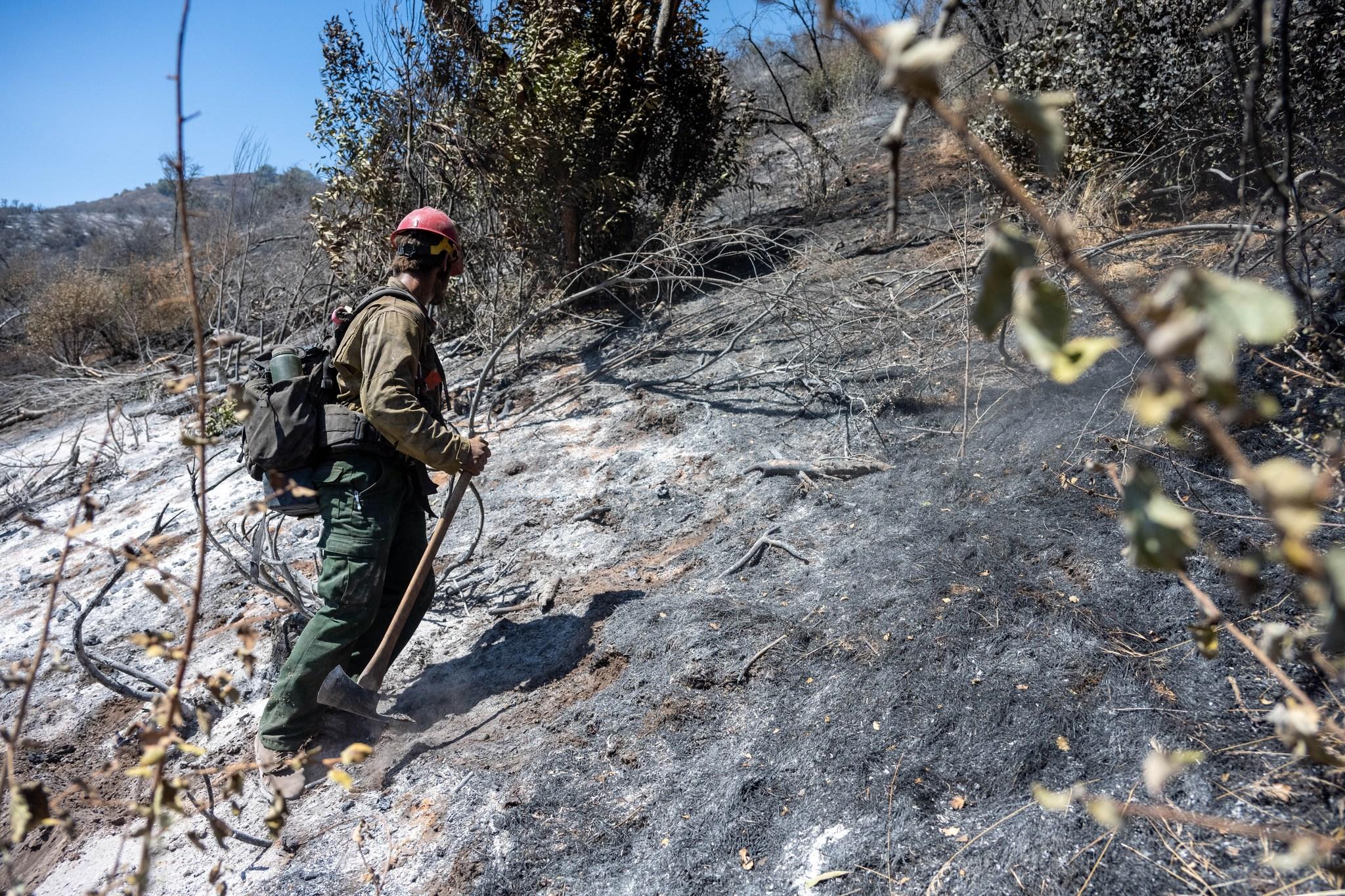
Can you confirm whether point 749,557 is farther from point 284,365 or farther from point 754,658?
point 284,365

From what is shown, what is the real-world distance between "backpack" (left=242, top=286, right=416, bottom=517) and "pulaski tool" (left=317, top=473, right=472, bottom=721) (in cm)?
34

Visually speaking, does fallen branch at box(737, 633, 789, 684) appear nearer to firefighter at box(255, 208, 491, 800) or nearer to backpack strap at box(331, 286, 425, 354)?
firefighter at box(255, 208, 491, 800)

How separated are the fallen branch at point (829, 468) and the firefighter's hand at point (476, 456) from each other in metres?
1.67

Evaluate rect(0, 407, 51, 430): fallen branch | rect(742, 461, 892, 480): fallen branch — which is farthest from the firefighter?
rect(0, 407, 51, 430): fallen branch

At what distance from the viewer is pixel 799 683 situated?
2.48 meters

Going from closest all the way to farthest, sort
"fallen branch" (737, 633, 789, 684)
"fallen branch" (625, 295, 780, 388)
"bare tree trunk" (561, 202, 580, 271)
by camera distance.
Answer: "fallen branch" (737, 633, 789, 684) → "fallen branch" (625, 295, 780, 388) → "bare tree trunk" (561, 202, 580, 271)

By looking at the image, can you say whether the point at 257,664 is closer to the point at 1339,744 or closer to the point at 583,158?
the point at 1339,744

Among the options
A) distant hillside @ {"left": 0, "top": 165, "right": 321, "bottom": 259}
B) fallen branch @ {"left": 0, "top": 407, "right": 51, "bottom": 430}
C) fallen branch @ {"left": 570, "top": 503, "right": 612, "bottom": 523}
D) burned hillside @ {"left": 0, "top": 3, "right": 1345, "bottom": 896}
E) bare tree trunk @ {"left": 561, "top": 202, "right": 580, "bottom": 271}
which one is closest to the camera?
burned hillside @ {"left": 0, "top": 3, "right": 1345, "bottom": 896}

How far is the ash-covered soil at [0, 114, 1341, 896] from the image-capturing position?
1.88 m

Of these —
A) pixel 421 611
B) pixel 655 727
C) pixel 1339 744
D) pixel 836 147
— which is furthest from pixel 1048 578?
pixel 836 147

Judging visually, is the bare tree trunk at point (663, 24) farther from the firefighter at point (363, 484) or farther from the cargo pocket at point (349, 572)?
the cargo pocket at point (349, 572)

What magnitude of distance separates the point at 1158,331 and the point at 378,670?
2.75 meters

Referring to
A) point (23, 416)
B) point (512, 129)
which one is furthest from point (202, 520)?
point (23, 416)

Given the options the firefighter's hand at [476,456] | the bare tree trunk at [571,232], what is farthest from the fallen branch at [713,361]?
the firefighter's hand at [476,456]
